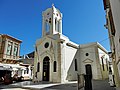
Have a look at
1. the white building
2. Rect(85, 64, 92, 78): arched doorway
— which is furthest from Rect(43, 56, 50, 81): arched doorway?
the white building

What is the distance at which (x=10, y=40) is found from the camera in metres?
26.2

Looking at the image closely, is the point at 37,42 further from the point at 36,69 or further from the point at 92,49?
the point at 92,49

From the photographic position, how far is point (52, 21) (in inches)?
807

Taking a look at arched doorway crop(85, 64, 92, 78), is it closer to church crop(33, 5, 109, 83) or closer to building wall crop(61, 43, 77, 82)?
church crop(33, 5, 109, 83)

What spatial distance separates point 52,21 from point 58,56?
267 inches

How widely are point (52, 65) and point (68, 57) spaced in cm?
311

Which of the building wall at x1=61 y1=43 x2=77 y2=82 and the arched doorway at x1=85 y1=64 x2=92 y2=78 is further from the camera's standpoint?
the arched doorway at x1=85 y1=64 x2=92 y2=78

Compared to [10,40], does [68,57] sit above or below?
below

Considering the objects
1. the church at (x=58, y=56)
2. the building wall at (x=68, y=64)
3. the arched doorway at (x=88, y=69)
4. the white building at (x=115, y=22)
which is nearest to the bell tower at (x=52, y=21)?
the church at (x=58, y=56)

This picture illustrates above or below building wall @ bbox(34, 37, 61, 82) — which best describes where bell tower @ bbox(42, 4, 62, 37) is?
above

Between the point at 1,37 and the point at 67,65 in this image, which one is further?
the point at 1,37

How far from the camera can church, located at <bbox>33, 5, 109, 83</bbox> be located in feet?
57.8

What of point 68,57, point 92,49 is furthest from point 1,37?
point 92,49

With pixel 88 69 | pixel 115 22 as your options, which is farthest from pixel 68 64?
pixel 115 22
